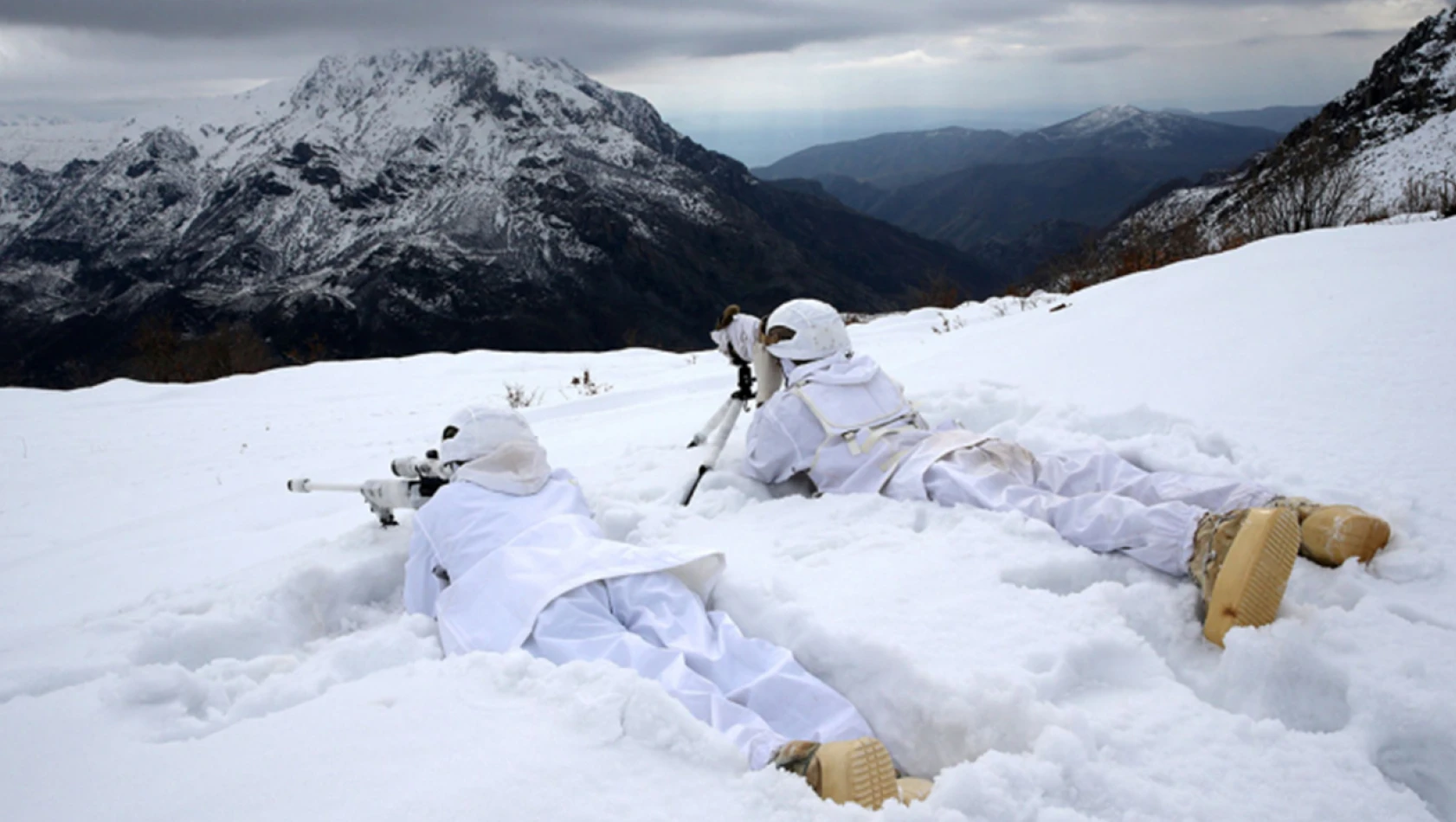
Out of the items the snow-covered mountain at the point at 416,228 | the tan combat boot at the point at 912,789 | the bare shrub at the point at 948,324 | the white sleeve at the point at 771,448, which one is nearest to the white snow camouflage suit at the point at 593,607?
the tan combat boot at the point at 912,789

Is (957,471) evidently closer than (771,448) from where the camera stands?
Yes

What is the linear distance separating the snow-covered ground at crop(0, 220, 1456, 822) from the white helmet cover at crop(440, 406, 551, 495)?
60 cm

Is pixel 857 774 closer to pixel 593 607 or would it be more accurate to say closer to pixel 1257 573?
pixel 593 607

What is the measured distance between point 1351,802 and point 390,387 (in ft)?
33.5

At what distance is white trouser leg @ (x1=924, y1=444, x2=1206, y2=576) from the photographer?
277cm

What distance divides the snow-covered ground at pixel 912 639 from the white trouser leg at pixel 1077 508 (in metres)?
0.08

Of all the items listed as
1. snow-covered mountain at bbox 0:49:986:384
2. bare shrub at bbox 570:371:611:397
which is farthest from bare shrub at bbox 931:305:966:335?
snow-covered mountain at bbox 0:49:986:384

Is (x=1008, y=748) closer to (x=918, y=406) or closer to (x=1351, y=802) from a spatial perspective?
(x=1351, y=802)

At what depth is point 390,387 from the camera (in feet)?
33.4

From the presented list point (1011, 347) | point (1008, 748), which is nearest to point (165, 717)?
point (1008, 748)

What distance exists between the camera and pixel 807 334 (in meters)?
4.07

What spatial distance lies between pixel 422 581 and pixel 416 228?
141 metres

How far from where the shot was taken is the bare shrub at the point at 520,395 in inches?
345

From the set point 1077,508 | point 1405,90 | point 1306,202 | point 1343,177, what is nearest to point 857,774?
point 1077,508
